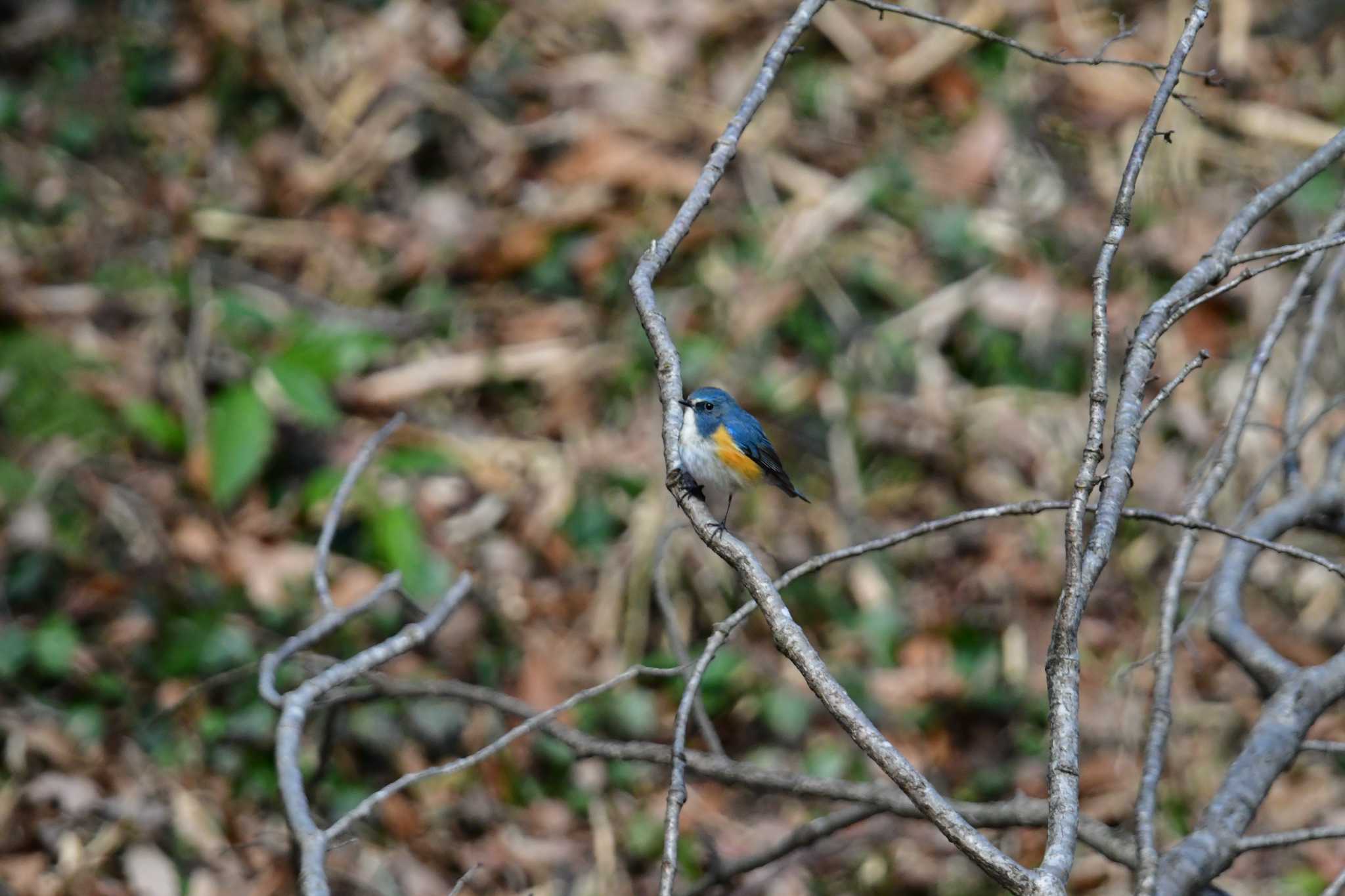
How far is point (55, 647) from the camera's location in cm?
532

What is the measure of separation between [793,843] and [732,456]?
3.58 ft

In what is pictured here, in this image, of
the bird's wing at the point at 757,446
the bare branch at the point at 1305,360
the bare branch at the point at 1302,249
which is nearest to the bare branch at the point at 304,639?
the bird's wing at the point at 757,446

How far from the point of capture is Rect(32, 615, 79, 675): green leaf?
5281 mm

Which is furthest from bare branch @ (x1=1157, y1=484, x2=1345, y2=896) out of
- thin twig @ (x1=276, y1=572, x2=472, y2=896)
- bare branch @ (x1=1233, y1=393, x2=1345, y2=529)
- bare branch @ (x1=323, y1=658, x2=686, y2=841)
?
thin twig @ (x1=276, y1=572, x2=472, y2=896)

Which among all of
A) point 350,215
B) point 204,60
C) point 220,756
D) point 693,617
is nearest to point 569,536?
point 693,617

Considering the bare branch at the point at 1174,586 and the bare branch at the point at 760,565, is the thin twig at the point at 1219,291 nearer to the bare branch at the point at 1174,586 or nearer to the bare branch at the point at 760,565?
the bare branch at the point at 1174,586

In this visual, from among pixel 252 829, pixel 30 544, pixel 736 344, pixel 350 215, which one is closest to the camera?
pixel 252 829

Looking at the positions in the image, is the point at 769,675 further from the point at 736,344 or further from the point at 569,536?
the point at 736,344

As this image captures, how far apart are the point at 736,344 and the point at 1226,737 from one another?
2889mm

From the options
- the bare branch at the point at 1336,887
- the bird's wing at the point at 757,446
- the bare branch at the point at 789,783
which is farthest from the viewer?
the bird's wing at the point at 757,446

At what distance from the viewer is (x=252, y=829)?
498 cm

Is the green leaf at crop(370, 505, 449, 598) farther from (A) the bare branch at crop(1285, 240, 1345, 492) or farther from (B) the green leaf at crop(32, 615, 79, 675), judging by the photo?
(A) the bare branch at crop(1285, 240, 1345, 492)

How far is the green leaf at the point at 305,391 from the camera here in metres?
5.63

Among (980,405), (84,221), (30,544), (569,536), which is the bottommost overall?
(30,544)
